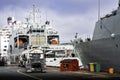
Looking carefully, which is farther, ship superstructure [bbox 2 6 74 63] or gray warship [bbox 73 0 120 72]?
ship superstructure [bbox 2 6 74 63]

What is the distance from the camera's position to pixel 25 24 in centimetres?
8538

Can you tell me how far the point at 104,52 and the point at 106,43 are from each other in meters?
1.63

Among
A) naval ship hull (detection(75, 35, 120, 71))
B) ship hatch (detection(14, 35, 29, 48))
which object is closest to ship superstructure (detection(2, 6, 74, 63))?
ship hatch (detection(14, 35, 29, 48))

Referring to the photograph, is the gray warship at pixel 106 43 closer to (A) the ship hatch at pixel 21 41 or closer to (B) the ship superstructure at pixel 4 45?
(A) the ship hatch at pixel 21 41

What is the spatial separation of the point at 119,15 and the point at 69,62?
12.0m

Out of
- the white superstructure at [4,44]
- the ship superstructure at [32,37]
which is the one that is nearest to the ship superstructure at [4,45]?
the white superstructure at [4,44]

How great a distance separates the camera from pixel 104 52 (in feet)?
107

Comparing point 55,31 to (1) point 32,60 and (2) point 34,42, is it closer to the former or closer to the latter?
(2) point 34,42

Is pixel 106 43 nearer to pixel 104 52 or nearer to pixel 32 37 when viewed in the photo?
pixel 104 52

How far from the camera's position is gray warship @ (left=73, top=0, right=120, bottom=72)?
1161 inches

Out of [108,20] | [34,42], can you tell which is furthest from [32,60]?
[34,42]

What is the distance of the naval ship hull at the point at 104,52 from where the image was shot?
96.7 feet

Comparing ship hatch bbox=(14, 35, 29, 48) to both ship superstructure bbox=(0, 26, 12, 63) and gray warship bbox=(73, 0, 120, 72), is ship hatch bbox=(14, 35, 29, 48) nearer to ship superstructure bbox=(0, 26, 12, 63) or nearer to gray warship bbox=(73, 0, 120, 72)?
ship superstructure bbox=(0, 26, 12, 63)

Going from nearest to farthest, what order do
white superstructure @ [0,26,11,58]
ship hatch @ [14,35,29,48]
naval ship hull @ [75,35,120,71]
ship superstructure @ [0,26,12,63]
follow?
1. naval ship hull @ [75,35,120,71]
2. ship hatch @ [14,35,29,48]
3. ship superstructure @ [0,26,12,63]
4. white superstructure @ [0,26,11,58]
